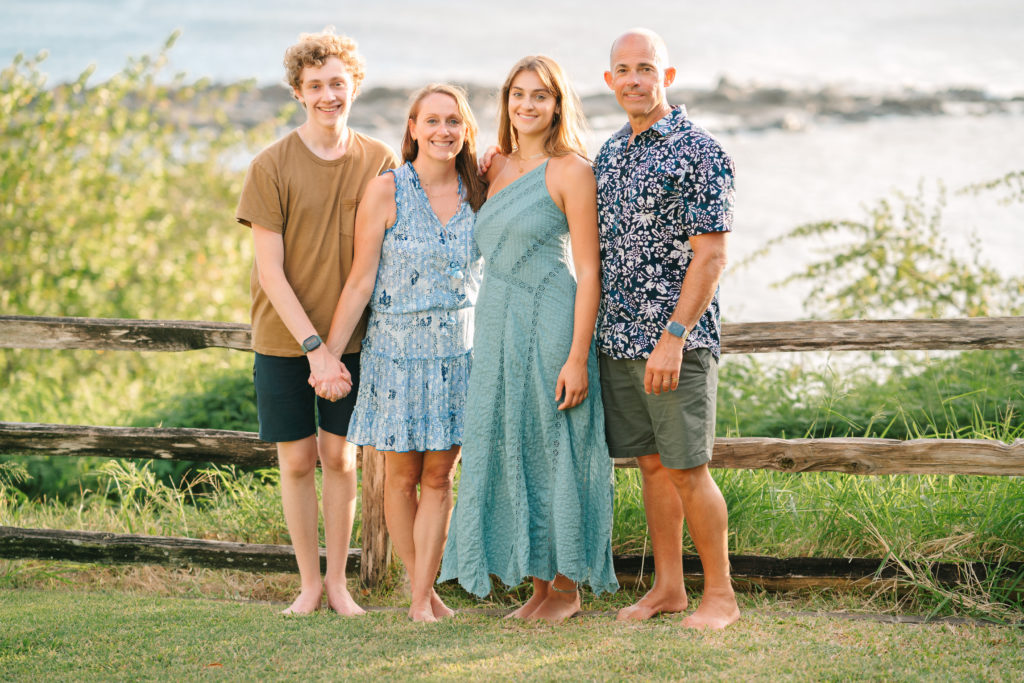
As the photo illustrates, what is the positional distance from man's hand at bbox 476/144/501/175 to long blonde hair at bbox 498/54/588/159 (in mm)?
105

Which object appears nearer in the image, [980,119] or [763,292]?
[763,292]

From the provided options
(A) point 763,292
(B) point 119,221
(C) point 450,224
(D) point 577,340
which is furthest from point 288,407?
(A) point 763,292

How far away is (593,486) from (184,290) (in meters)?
6.98

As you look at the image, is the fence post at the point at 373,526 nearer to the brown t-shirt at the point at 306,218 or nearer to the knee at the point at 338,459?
the knee at the point at 338,459

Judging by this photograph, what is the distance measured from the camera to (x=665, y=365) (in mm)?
3277

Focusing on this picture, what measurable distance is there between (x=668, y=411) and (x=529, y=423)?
0.52 metres

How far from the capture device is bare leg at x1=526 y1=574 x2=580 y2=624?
3.61m

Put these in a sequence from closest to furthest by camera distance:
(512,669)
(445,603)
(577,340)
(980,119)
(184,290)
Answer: (512,669), (577,340), (445,603), (184,290), (980,119)

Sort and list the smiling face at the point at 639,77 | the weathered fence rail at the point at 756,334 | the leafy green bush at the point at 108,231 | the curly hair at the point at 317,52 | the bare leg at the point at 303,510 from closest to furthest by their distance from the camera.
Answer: the smiling face at the point at 639,77
the curly hair at the point at 317,52
the bare leg at the point at 303,510
the weathered fence rail at the point at 756,334
the leafy green bush at the point at 108,231

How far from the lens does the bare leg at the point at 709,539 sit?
11.4 feet

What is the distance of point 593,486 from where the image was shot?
349cm

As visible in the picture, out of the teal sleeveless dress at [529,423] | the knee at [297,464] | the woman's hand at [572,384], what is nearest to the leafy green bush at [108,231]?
the knee at [297,464]

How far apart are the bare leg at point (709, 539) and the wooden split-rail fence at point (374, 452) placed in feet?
1.48

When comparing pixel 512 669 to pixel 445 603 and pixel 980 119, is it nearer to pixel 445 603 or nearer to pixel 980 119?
pixel 445 603
